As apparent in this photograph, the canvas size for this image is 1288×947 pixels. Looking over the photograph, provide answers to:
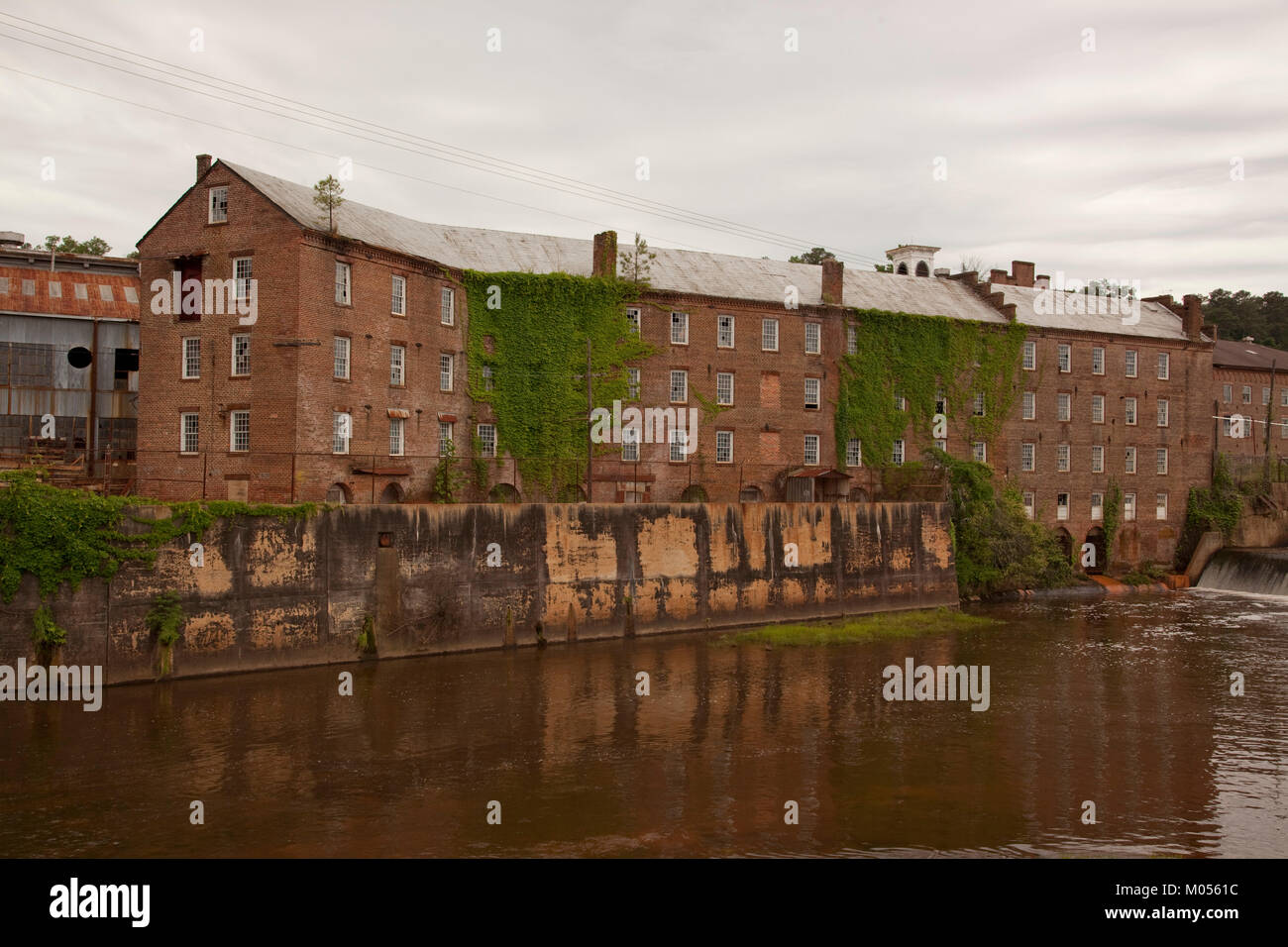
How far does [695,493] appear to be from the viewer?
5244 centimetres

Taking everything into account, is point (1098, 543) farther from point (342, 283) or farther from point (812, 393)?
point (342, 283)

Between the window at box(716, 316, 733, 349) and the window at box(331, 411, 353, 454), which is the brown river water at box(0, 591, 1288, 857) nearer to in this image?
the window at box(331, 411, 353, 454)

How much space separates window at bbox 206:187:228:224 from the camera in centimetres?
3934

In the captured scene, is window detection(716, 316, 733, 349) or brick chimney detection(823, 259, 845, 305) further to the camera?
brick chimney detection(823, 259, 845, 305)

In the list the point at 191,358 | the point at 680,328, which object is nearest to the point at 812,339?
the point at 680,328

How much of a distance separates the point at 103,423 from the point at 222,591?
56.8 ft

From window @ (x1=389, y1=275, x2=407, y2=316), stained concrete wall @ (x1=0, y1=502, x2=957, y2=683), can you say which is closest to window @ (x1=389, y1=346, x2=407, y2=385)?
→ window @ (x1=389, y1=275, x2=407, y2=316)

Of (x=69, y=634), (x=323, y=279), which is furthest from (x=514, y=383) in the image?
(x=69, y=634)

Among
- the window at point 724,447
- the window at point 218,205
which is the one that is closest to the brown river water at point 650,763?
the window at point 218,205

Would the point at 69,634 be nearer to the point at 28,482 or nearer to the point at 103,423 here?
the point at 28,482

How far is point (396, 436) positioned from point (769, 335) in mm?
21443

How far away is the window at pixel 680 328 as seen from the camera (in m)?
52.4

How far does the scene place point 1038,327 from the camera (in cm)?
6350

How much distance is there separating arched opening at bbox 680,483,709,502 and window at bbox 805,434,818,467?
6.81 metres
